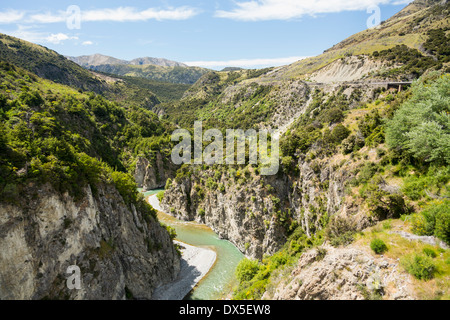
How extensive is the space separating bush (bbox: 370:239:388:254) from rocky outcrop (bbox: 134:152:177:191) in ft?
246

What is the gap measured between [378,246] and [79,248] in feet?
82.7

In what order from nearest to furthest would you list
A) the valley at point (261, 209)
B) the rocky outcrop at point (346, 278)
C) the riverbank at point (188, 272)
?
the rocky outcrop at point (346, 278), the valley at point (261, 209), the riverbank at point (188, 272)

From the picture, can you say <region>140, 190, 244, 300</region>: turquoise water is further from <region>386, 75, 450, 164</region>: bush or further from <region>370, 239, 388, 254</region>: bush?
<region>386, 75, 450, 164</region>: bush

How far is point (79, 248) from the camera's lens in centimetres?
2222

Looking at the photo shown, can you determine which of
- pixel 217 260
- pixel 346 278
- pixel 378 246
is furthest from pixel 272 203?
pixel 346 278

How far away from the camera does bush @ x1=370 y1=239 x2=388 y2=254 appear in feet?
44.4

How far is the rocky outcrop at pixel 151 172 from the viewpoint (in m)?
80.4

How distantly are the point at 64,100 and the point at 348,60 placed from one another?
92.1 metres

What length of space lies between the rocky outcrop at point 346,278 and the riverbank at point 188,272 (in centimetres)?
2052

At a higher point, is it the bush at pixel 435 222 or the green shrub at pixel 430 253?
the bush at pixel 435 222

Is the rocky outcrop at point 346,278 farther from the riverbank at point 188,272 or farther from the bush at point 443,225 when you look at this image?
the riverbank at point 188,272

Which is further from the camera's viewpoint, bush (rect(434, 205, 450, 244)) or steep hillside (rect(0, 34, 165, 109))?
steep hillside (rect(0, 34, 165, 109))

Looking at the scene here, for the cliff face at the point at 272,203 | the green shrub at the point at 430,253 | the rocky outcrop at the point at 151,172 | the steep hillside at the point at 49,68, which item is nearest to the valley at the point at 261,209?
the green shrub at the point at 430,253

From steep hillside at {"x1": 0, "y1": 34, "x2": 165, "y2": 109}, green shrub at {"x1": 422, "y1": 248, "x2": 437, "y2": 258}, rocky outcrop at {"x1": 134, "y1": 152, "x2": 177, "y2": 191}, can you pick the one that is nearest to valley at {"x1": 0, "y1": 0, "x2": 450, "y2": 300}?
green shrub at {"x1": 422, "y1": 248, "x2": 437, "y2": 258}
